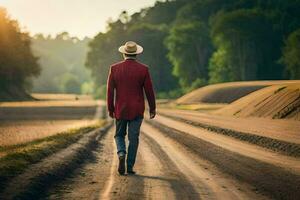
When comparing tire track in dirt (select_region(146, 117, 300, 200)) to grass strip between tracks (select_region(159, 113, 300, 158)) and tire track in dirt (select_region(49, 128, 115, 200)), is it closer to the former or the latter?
grass strip between tracks (select_region(159, 113, 300, 158))

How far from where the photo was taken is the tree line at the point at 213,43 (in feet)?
245

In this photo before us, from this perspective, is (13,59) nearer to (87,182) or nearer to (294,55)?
(294,55)

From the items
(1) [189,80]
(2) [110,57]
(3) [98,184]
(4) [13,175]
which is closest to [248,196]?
(3) [98,184]

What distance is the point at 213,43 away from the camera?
290 feet

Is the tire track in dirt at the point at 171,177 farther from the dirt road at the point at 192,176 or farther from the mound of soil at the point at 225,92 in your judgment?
the mound of soil at the point at 225,92

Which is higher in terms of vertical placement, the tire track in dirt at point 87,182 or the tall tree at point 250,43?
the tall tree at point 250,43

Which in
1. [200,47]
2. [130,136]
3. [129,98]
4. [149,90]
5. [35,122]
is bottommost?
[35,122]

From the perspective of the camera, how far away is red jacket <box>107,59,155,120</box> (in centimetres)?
928

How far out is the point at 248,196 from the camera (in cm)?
721

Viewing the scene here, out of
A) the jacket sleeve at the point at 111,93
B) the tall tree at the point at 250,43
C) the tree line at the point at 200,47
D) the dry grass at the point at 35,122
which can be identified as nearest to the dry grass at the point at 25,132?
the dry grass at the point at 35,122

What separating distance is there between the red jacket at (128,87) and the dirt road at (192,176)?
1192 millimetres

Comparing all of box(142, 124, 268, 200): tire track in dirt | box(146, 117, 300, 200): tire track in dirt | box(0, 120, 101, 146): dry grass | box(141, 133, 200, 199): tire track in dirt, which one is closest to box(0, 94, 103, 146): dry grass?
box(0, 120, 101, 146): dry grass

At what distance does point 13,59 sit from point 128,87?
78400 mm

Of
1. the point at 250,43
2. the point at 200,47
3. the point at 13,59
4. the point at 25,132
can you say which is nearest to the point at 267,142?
the point at 25,132
